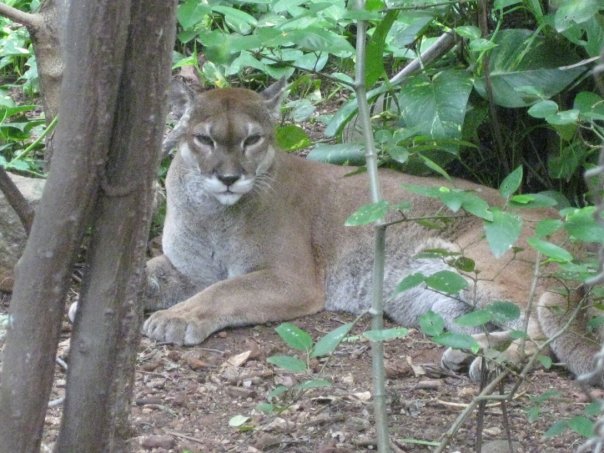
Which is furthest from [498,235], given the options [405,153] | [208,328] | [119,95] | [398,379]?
[208,328]

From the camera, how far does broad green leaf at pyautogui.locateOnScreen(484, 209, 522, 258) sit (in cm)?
279

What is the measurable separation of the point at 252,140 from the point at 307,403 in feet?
6.52

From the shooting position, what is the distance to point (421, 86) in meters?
5.61

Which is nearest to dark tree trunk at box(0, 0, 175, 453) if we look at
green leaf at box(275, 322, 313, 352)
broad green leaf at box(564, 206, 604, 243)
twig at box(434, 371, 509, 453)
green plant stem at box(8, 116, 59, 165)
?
green leaf at box(275, 322, 313, 352)

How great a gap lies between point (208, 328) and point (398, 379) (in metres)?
1.08

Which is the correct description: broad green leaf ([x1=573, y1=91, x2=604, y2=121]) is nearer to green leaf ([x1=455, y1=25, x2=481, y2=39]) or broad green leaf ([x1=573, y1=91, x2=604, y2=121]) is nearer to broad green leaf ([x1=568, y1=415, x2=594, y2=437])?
green leaf ([x1=455, y1=25, x2=481, y2=39])

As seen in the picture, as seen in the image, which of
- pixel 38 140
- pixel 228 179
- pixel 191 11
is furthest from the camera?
pixel 38 140

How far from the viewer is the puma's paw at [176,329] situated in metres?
5.00

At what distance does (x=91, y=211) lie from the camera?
265 cm

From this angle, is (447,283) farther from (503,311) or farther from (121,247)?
(121,247)

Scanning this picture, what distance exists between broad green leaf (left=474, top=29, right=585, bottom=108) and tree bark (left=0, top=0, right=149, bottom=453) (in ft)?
11.4

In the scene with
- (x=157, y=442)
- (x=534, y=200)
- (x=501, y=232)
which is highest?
(x=534, y=200)

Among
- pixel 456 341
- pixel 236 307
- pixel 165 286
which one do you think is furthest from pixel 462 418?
pixel 165 286

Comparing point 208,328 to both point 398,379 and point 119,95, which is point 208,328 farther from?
point 119,95
